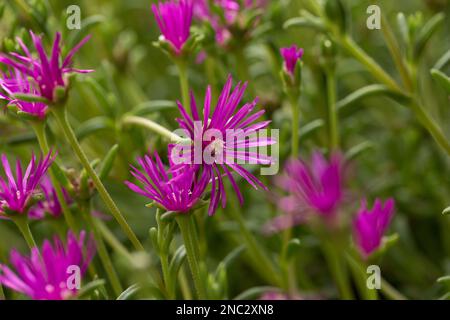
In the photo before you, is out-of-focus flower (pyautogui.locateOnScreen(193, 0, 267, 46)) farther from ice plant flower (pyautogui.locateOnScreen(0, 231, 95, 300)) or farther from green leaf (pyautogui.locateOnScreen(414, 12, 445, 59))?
ice plant flower (pyautogui.locateOnScreen(0, 231, 95, 300))

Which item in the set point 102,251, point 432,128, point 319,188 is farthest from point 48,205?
point 432,128

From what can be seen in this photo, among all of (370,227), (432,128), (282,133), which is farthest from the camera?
(282,133)

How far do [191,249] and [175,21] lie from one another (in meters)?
0.23

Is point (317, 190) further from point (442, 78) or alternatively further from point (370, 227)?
point (442, 78)

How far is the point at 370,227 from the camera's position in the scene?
0.59 meters

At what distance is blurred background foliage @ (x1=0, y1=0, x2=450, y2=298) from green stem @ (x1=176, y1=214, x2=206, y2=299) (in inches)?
5.5

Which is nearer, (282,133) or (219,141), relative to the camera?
(219,141)

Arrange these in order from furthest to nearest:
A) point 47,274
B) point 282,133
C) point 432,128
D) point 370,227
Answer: point 282,133 < point 432,128 < point 370,227 < point 47,274

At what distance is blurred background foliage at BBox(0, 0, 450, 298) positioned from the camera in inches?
31.0

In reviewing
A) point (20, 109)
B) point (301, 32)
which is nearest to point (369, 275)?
point (20, 109)

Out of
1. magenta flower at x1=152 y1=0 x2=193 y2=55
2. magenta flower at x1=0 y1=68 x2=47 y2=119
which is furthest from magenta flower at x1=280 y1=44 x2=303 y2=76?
magenta flower at x1=0 y1=68 x2=47 y2=119

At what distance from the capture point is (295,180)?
0.58m

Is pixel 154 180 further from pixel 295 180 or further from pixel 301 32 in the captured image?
pixel 301 32

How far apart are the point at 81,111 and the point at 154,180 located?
1.96ft
